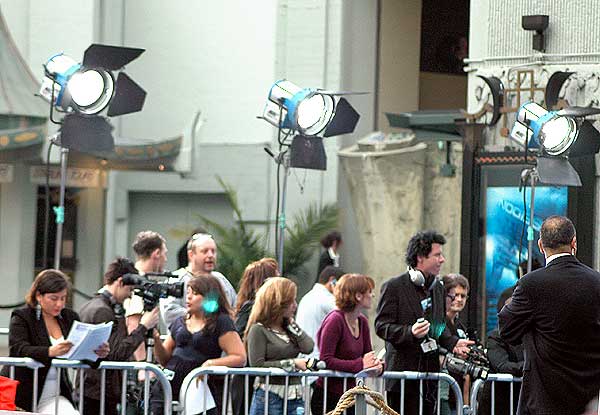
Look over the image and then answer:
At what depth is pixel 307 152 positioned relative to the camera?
491 inches

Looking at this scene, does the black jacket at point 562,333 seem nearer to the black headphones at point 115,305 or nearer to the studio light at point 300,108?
the black headphones at point 115,305

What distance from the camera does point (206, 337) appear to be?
33.2 feet

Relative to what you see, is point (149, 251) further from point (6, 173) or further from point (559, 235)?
point (6, 173)

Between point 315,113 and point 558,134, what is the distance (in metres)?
1.95

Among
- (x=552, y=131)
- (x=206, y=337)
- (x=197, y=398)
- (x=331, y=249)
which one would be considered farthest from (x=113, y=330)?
(x=331, y=249)

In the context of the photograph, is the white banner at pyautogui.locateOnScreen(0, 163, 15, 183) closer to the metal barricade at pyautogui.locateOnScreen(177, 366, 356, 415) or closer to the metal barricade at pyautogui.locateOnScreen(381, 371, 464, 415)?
the metal barricade at pyautogui.locateOnScreen(177, 366, 356, 415)

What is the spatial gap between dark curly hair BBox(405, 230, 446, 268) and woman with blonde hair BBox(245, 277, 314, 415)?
81 centimetres

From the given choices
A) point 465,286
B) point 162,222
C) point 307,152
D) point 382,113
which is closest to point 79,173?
point 162,222

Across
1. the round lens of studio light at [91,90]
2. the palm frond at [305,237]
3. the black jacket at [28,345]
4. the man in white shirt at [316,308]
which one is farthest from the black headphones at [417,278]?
the palm frond at [305,237]

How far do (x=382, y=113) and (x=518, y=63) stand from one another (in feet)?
20.4

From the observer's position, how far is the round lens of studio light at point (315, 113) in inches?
489

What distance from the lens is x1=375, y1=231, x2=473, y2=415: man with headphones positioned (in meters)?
10.0

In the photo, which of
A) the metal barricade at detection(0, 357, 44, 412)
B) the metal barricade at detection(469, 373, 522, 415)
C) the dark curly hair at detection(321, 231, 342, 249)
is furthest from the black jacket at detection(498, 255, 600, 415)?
the dark curly hair at detection(321, 231, 342, 249)

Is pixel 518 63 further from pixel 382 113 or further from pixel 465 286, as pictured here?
pixel 382 113
